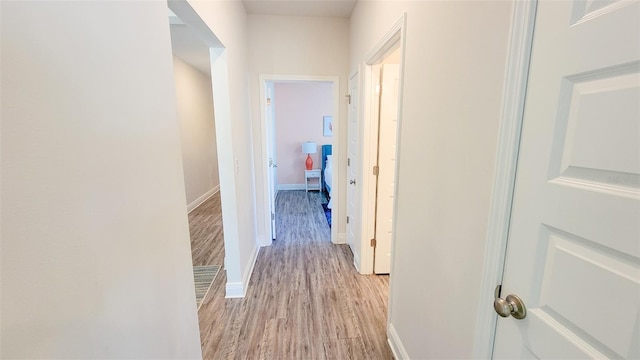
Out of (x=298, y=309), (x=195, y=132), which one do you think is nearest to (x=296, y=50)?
(x=298, y=309)

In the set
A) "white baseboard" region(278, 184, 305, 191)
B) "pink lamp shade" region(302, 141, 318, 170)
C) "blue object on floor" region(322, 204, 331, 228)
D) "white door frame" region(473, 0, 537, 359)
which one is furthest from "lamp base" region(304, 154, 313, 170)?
"white door frame" region(473, 0, 537, 359)

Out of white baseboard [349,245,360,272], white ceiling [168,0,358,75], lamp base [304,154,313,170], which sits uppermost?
white ceiling [168,0,358,75]

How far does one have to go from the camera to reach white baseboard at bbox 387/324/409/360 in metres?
1.56

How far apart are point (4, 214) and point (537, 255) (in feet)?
3.83

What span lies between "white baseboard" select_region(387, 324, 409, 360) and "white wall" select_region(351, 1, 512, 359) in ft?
0.16

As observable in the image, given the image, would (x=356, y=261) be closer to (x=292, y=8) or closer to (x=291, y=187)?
(x=292, y=8)

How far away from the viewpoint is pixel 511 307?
0.75 m

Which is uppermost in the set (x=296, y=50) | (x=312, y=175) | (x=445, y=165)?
(x=296, y=50)

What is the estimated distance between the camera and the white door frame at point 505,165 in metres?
0.68

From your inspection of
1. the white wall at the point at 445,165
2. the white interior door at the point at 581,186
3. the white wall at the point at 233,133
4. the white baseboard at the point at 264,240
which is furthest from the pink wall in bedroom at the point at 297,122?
the white interior door at the point at 581,186

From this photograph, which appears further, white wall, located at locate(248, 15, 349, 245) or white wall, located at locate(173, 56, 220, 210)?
white wall, located at locate(173, 56, 220, 210)

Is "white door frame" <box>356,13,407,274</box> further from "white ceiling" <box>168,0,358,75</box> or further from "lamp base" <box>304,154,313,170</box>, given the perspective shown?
"lamp base" <box>304,154,313,170</box>

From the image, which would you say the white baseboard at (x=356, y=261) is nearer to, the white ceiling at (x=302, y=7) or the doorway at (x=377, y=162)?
the doorway at (x=377, y=162)

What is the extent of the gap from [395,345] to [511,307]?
1145 mm
